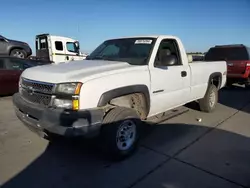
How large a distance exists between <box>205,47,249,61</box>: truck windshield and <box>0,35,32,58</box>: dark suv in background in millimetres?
9845

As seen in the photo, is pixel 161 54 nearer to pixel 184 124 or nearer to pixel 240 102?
pixel 184 124

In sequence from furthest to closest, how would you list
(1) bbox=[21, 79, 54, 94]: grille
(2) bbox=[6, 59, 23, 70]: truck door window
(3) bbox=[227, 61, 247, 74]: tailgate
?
(3) bbox=[227, 61, 247, 74]: tailgate
(2) bbox=[6, 59, 23, 70]: truck door window
(1) bbox=[21, 79, 54, 94]: grille

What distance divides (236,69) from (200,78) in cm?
494

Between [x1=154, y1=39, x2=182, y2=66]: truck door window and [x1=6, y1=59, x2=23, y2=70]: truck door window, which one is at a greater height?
[x1=154, y1=39, x2=182, y2=66]: truck door window

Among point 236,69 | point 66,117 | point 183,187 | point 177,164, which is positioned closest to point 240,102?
point 236,69

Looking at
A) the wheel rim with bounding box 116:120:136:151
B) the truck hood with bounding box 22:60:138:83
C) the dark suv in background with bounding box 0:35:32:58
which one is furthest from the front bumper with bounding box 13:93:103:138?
the dark suv in background with bounding box 0:35:32:58

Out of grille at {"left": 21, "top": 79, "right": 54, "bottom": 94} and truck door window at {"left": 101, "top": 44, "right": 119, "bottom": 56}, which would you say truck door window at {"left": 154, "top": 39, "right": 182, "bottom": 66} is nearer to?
truck door window at {"left": 101, "top": 44, "right": 119, "bottom": 56}

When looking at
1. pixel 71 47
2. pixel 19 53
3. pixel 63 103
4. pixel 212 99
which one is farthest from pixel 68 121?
pixel 71 47

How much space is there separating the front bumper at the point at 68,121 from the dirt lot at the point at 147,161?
1.99 ft

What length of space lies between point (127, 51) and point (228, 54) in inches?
273

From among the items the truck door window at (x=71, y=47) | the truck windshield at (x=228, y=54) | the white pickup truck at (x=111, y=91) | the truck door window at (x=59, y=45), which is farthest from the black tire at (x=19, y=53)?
the white pickup truck at (x=111, y=91)

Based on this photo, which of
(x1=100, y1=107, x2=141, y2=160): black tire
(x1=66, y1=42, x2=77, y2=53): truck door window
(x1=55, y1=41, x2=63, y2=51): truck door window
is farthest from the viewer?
(x1=66, y1=42, x2=77, y2=53): truck door window

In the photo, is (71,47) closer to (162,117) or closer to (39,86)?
(162,117)

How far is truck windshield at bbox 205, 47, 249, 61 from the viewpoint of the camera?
972cm
